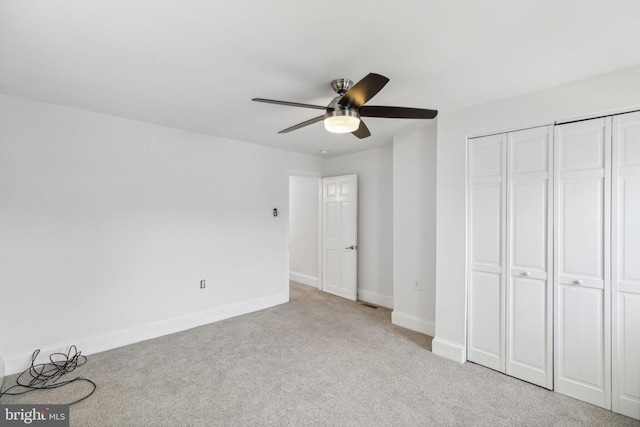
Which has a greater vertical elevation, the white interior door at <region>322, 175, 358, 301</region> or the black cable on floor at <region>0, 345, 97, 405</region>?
the white interior door at <region>322, 175, 358, 301</region>

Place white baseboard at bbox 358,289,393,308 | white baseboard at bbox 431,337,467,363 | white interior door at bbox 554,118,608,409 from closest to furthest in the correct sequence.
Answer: white interior door at bbox 554,118,608,409 → white baseboard at bbox 431,337,467,363 → white baseboard at bbox 358,289,393,308

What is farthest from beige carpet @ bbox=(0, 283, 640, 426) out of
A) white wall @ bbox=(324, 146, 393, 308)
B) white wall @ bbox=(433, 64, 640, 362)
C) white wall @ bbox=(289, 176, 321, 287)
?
white wall @ bbox=(289, 176, 321, 287)

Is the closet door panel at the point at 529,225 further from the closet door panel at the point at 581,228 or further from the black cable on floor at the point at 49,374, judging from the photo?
the black cable on floor at the point at 49,374

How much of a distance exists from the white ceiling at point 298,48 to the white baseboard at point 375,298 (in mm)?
2931

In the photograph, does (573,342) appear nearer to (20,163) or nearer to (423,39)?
(423,39)

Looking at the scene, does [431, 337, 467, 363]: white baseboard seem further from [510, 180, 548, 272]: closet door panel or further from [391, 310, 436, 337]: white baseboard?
[510, 180, 548, 272]: closet door panel

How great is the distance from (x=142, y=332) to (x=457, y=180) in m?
3.81

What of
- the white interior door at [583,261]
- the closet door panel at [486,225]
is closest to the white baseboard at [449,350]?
the white interior door at [583,261]

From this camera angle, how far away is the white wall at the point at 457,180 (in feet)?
8.20

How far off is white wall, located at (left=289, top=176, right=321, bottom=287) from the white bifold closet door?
10.1ft

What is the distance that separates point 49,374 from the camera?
2.64 meters

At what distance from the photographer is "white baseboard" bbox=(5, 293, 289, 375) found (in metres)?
2.71

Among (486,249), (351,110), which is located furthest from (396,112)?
(486,249)

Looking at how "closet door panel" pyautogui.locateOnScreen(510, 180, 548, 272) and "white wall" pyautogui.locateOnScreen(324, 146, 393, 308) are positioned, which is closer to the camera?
"closet door panel" pyautogui.locateOnScreen(510, 180, 548, 272)
